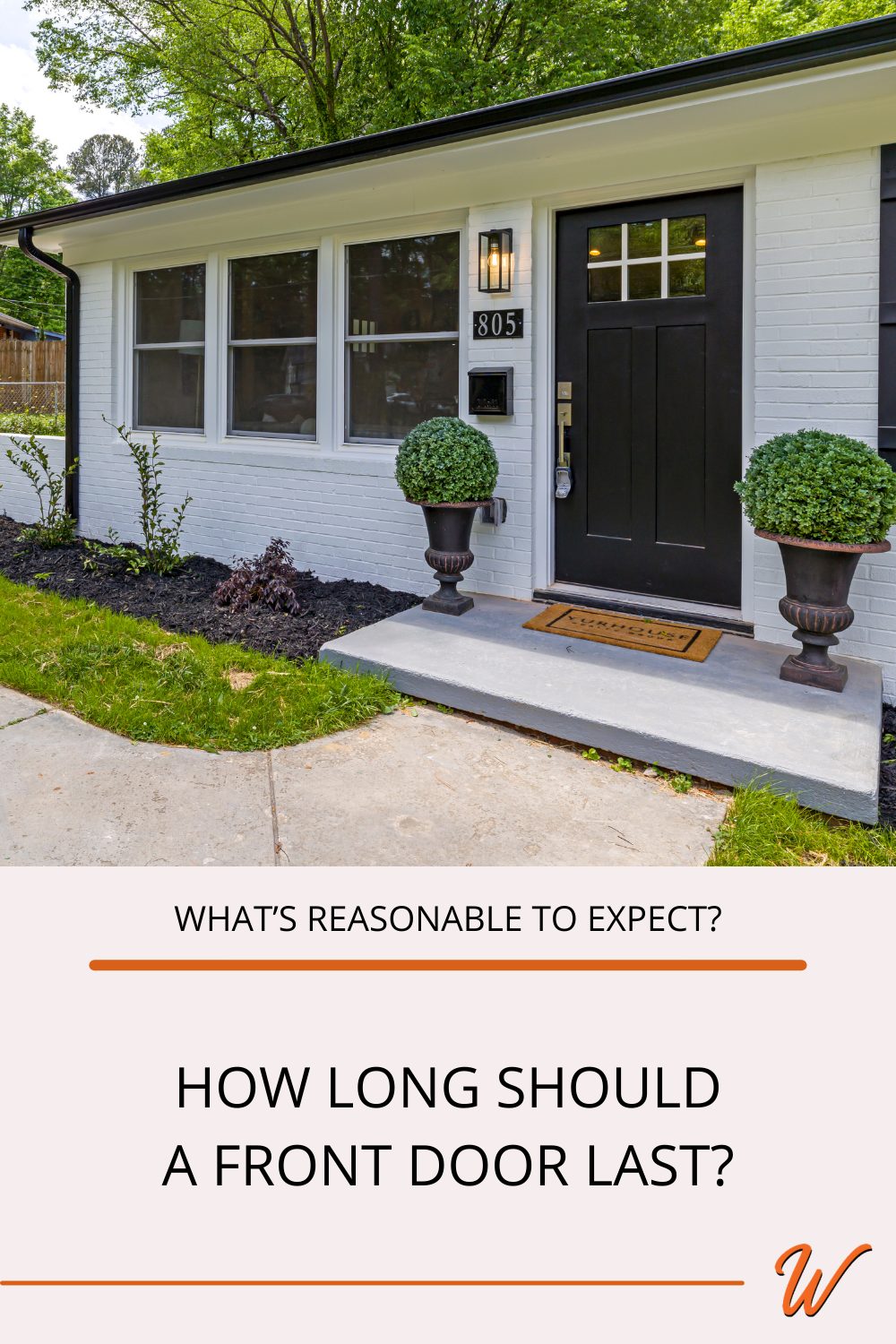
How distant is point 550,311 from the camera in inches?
177

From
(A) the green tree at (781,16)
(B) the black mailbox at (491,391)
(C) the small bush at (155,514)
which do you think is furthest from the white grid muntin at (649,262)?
(A) the green tree at (781,16)

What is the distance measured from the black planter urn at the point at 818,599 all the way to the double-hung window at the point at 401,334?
233 cm

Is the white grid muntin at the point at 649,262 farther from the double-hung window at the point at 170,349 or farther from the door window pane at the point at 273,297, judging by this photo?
the double-hung window at the point at 170,349

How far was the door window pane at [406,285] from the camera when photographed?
485cm

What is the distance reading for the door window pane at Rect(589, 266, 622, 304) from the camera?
14.2ft

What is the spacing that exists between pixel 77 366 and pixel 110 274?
746 mm

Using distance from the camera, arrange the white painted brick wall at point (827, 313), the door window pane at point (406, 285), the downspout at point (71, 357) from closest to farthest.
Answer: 1. the white painted brick wall at point (827, 313)
2. the door window pane at point (406, 285)
3. the downspout at point (71, 357)

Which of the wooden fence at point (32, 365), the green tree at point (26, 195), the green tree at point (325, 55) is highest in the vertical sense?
the green tree at point (26, 195)

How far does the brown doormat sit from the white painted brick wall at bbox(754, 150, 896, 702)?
0.64m

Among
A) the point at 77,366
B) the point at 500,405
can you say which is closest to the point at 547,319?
the point at 500,405
